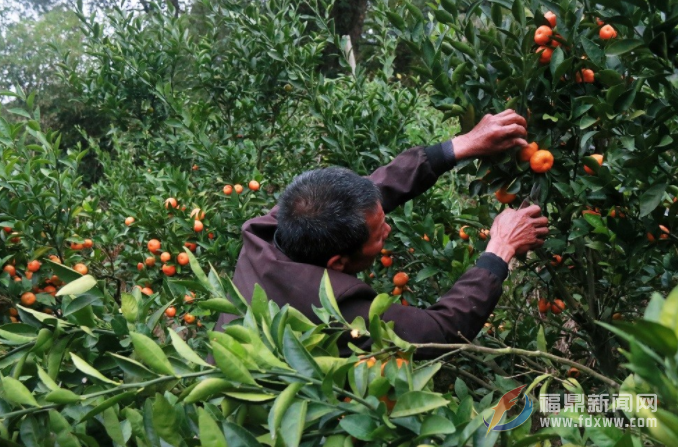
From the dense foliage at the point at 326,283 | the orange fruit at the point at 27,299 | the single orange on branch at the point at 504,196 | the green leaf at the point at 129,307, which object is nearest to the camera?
the dense foliage at the point at 326,283

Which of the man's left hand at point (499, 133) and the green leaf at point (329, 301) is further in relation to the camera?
the man's left hand at point (499, 133)

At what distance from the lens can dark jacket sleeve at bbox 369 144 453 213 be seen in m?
2.18

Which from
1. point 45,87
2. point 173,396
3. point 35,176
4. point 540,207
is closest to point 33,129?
point 35,176

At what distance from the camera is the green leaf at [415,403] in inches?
41.6

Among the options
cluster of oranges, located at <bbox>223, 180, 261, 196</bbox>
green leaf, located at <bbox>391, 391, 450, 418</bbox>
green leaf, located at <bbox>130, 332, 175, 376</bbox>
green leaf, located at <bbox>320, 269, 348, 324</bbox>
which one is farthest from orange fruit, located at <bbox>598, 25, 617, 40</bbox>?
cluster of oranges, located at <bbox>223, 180, 261, 196</bbox>

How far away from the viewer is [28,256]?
2.73 meters

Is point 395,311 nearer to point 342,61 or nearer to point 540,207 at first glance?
point 540,207

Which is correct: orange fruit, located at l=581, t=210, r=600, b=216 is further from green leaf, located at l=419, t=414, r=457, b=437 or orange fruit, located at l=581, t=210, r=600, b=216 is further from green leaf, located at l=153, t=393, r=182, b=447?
green leaf, located at l=153, t=393, r=182, b=447

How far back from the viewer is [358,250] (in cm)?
188

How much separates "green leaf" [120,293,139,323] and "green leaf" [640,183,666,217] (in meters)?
1.29

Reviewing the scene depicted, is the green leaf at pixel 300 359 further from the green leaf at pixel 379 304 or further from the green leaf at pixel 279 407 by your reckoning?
the green leaf at pixel 379 304

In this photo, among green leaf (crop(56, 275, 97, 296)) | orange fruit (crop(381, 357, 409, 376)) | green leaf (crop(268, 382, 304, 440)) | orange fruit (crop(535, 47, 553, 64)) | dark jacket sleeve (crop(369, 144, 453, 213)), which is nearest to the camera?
green leaf (crop(268, 382, 304, 440))

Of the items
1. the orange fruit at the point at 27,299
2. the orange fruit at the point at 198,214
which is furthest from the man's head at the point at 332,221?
the orange fruit at the point at 27,299

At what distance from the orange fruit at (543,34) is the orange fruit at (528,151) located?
283 mm
